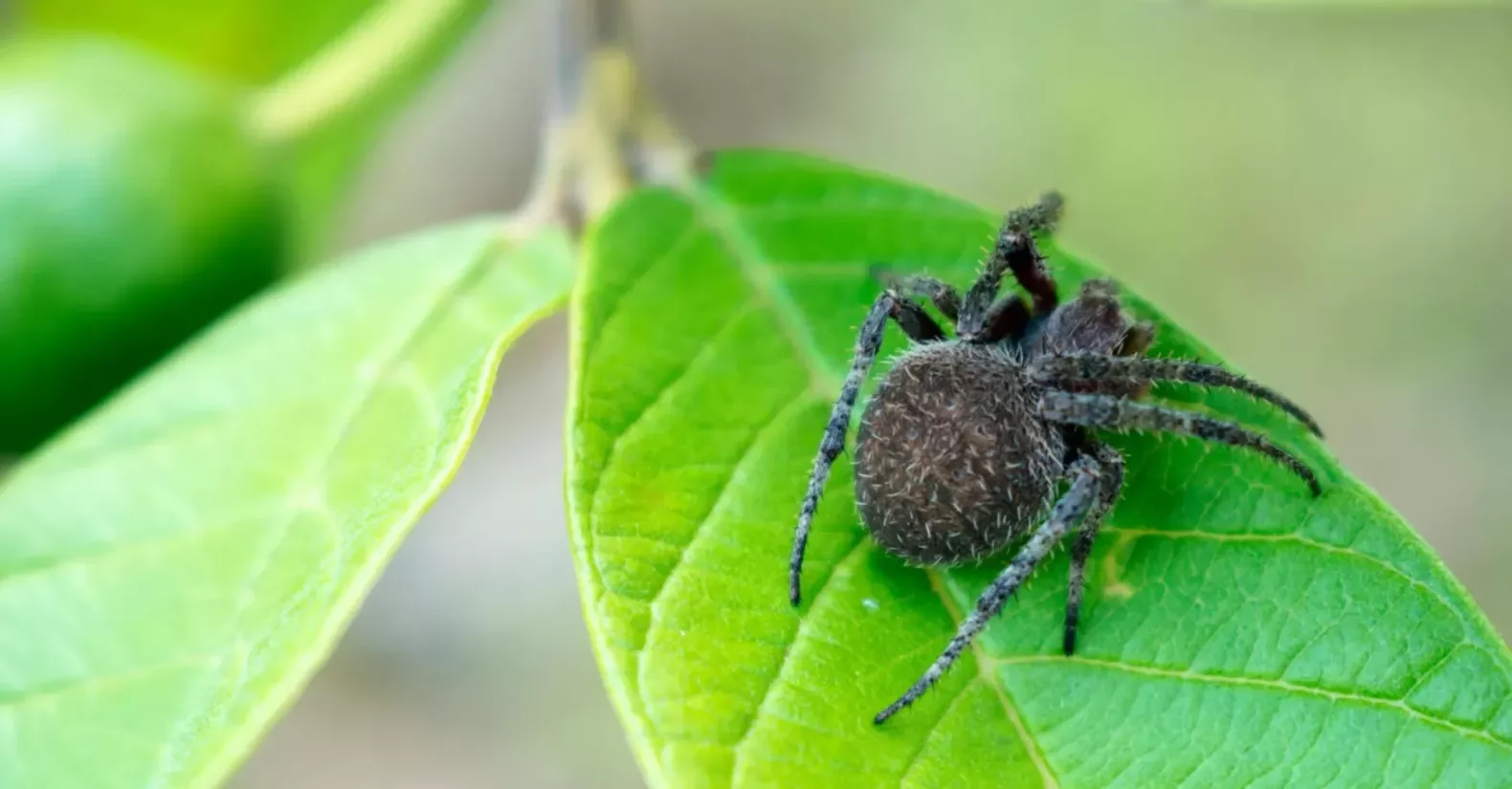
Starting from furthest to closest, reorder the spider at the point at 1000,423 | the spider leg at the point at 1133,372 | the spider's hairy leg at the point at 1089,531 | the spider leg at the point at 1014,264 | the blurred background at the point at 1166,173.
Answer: the blurred background at the point at 1166,173 < the spider leg at the point at 1014,264 < the spider leg at the point at 1133,372 < the spider at the point at 1000,423 < the spider's hairy leg at the point at 1089,531

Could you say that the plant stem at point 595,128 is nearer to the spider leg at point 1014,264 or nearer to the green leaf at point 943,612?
the green leaf at point 943,612

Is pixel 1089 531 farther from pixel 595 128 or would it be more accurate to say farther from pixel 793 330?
pixel 595 128

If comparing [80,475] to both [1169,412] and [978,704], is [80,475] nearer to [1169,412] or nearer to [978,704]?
[978,704]

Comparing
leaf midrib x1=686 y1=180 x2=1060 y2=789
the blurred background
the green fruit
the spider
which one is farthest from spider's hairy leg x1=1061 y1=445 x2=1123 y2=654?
the blurred background

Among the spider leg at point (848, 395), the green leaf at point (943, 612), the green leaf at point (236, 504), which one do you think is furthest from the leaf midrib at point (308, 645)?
the spider leg at point (848, 395)

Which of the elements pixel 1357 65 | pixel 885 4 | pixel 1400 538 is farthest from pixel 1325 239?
pixel 1400 538

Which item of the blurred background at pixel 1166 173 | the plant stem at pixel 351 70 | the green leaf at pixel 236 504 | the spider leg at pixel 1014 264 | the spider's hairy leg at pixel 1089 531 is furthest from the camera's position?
the blurred background at pixel 1166 173
